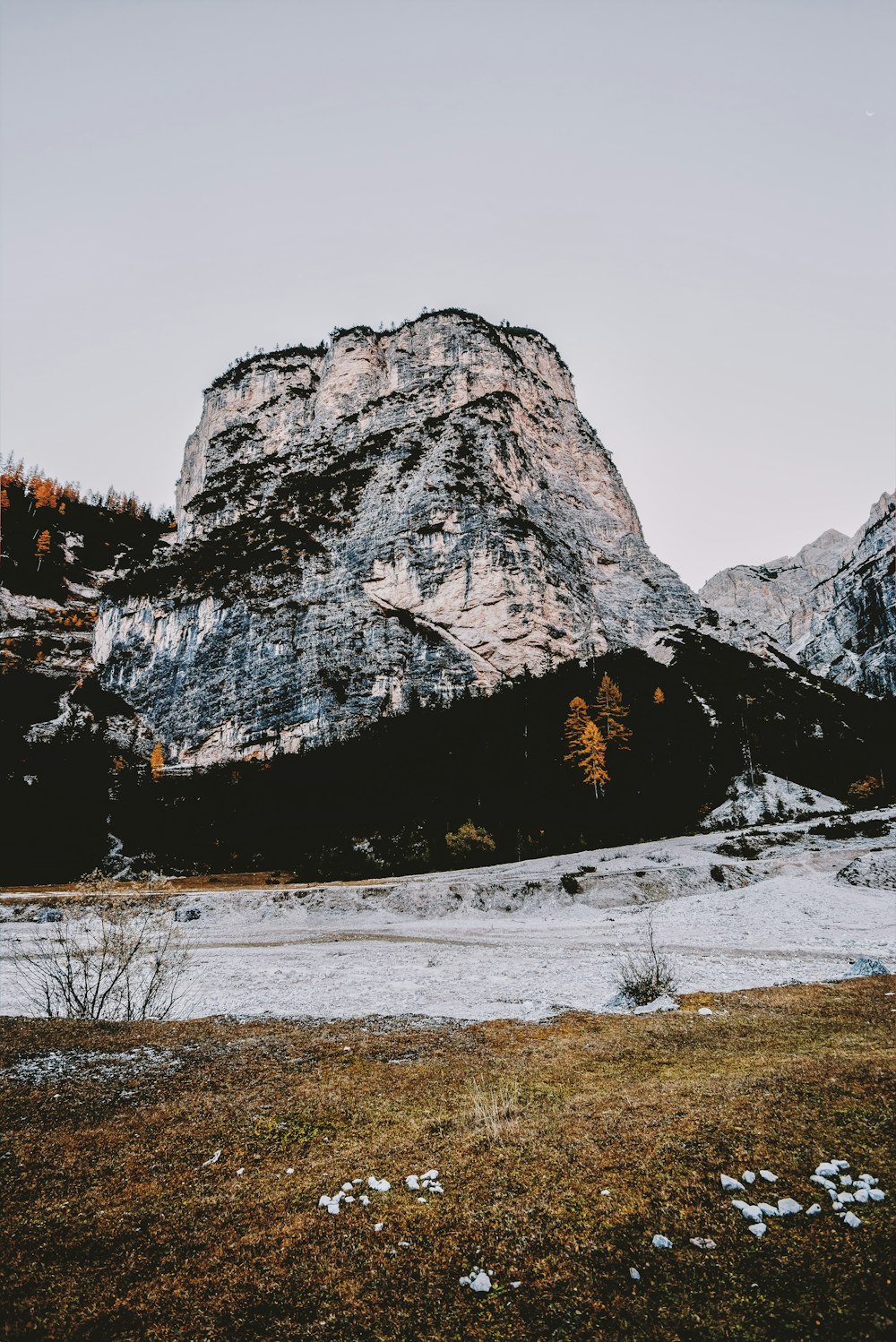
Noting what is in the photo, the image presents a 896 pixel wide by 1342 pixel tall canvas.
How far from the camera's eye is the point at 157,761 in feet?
276

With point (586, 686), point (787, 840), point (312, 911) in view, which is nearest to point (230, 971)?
point (312, 911)

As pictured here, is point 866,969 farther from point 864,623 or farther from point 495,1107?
point 864,623

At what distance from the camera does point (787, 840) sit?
44.6 meters

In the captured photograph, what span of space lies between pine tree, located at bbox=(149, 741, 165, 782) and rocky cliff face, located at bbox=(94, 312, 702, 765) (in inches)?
71.4

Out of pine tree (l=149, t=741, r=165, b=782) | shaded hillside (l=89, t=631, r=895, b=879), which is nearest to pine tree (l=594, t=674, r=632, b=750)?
shaded hillside (l=89, t=631, r=895, b=879)

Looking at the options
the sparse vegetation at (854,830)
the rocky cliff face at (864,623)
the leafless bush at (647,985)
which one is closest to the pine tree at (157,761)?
the sparse vegetation at (854,830)

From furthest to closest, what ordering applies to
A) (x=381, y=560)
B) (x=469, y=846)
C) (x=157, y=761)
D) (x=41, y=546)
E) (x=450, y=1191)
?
(x=41, y=546) < (x=381, y=560) < (x=157, y=761) < (x=469, y=846) < (x=450, y=1191)

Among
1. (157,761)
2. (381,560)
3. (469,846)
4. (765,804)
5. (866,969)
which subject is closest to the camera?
(866,969)

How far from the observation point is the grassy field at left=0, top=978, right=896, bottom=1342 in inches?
177

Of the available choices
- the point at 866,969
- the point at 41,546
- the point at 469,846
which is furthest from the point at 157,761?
the point at 866,969

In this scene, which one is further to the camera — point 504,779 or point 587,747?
point 504,779

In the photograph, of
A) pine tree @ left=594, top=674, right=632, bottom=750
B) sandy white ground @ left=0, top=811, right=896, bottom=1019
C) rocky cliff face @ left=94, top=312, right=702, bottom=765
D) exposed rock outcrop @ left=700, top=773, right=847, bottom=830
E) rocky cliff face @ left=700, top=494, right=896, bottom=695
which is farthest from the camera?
rocky cliff face @ left=700, top=494, right=896, bottom=695

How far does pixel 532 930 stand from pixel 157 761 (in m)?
66.8

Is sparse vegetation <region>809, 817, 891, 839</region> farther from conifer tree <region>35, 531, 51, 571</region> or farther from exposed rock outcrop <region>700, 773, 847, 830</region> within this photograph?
conifer tree <region>35, 531, 51, 571</region>
